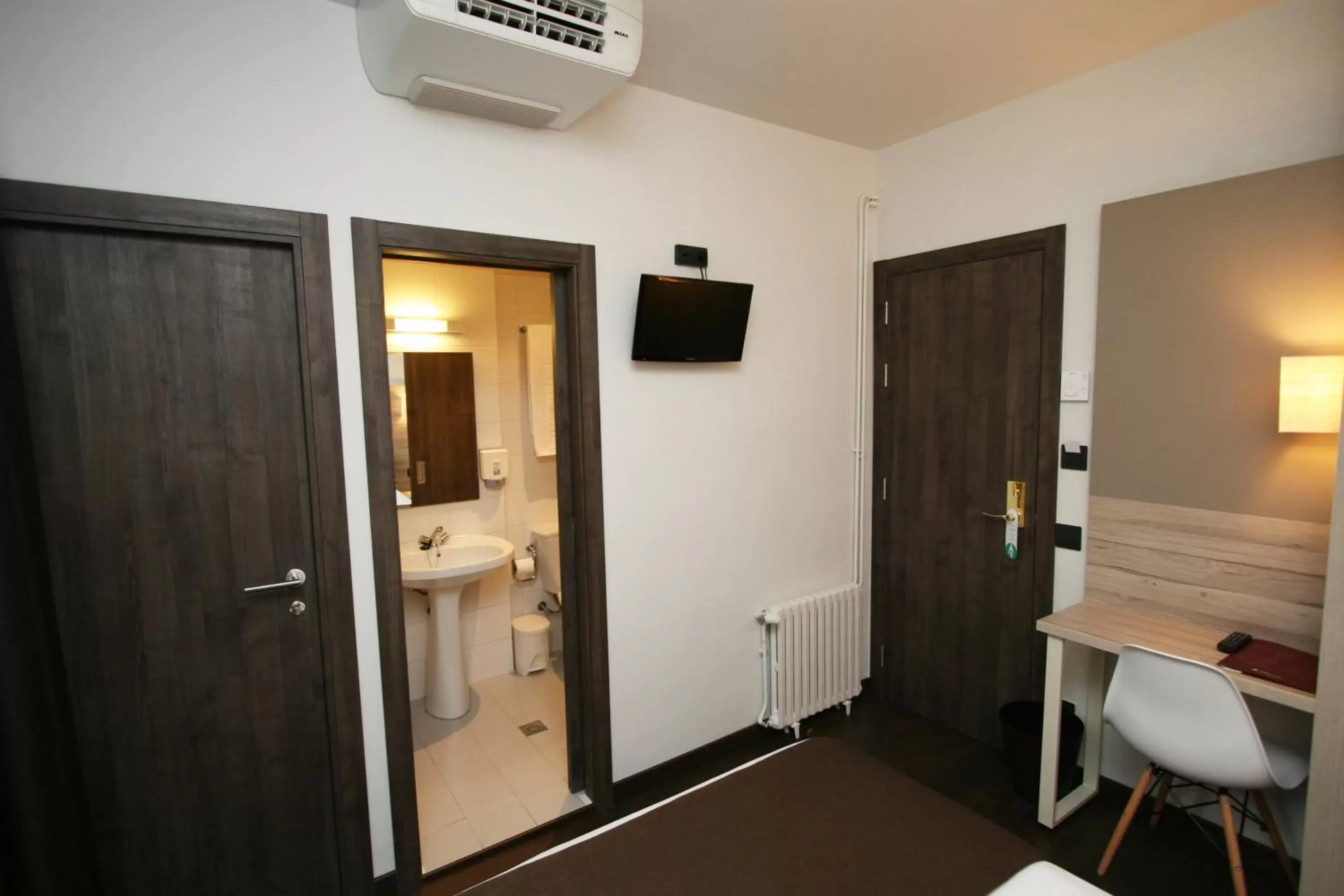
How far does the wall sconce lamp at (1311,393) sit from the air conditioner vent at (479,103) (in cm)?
237

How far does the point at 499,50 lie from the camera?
5.54 feet

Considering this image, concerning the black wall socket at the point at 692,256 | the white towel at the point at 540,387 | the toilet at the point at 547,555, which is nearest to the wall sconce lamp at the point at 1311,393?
the black wall socket at the point at 692,256

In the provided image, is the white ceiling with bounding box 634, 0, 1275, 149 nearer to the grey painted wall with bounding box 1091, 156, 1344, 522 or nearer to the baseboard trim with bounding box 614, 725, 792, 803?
the grey painted wall with bounding box 1091, 156, 1344, 522

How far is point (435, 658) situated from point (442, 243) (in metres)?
2.08

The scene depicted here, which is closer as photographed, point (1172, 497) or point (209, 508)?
point (209, 508)

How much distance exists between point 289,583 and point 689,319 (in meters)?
1.64

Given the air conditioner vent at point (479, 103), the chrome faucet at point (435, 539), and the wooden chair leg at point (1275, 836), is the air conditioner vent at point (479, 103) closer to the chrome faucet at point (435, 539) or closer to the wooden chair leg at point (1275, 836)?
the chrome faucet at point (435, 539)

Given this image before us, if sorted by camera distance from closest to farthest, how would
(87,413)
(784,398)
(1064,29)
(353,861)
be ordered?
1. (87,413)
2. (353,861)
3. (1064,29)
4. (784,398)

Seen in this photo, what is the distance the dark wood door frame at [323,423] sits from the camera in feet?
5.27

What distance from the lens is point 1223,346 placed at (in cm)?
212

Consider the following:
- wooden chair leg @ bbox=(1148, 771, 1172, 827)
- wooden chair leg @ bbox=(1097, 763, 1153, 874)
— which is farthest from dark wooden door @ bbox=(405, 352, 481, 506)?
wooden chair leg @ bbox=(1148, 771, 1172, 827)

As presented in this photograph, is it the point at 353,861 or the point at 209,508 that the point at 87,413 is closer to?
the point at 209,508

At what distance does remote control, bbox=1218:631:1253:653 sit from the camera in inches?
77.5

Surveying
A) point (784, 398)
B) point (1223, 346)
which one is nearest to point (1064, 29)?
point (1223, 346)
